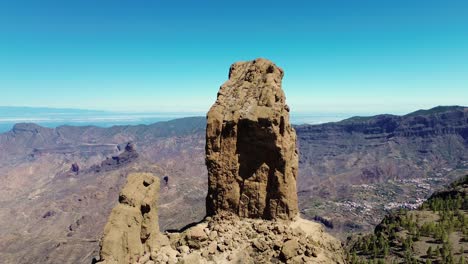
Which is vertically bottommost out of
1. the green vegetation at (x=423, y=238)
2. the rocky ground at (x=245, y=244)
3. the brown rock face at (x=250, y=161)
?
the green vegetation at (x=423, y=238)

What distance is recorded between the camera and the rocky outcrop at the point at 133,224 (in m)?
31.0

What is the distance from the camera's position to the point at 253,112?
37.9m

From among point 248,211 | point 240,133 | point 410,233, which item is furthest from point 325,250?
point 410,233

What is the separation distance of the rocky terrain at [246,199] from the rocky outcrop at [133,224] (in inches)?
4.0

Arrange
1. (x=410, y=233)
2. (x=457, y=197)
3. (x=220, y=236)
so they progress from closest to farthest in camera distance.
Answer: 1. (x=220, y=236)
2. (x=410, y=233)
3. (x=457, y=197)

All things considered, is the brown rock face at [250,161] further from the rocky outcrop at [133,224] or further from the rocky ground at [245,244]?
the rocky outcrop at [133,224]

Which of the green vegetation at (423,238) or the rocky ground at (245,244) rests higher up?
the rocky ground at (245,244)

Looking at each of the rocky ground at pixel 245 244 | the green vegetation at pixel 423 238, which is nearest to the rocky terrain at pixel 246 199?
the rocky ground at pixel 245 244

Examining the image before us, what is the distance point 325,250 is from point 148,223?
18.6 metres

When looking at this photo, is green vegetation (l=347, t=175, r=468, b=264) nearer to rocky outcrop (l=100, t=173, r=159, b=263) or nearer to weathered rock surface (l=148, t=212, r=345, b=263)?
weathered rock surface (l=148, t=212, r=345, b=263)

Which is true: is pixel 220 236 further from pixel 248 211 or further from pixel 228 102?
pixel 228 102

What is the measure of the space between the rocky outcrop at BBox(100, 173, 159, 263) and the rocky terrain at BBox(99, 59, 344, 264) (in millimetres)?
102

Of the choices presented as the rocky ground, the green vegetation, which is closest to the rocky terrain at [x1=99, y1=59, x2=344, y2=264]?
the rocky ground

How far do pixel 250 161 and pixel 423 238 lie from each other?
75.5 m
